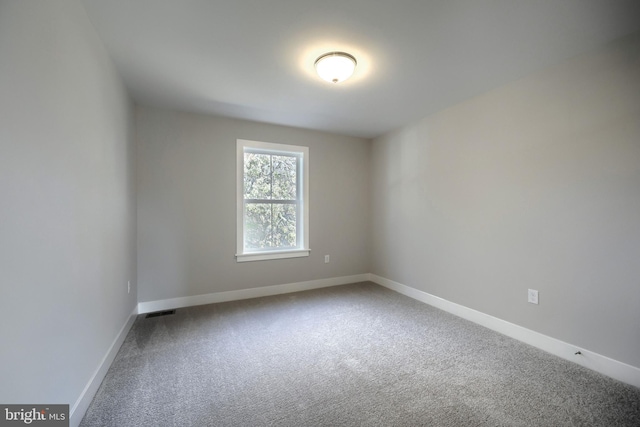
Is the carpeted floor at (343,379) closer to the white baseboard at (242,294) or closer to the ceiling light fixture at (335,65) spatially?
the white baseboard at (242,294)

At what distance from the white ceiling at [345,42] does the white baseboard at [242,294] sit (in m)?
2.30

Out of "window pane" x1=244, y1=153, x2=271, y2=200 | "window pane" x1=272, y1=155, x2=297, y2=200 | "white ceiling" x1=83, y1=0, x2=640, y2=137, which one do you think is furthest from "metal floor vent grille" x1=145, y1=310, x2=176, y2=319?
"white ceiling" x1=83, y1=0, x2=640, y2=137

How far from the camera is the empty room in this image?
1318 millimetres

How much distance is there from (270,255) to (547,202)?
305 centimetres

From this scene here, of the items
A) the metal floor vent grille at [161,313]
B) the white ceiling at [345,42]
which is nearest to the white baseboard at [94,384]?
the metal floor vent grille at [161,313]

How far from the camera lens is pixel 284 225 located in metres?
3.94

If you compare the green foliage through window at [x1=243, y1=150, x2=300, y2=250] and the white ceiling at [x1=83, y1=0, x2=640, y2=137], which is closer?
the white ceiling at [x1=83, y1=0, x2=640, y2=137]

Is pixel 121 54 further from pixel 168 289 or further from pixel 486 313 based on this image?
pixel 486 313

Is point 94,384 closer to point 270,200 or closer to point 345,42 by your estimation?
point 270,200

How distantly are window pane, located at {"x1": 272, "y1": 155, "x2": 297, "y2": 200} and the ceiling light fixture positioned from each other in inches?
71.9

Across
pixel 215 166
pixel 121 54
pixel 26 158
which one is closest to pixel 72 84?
pixel 26 158

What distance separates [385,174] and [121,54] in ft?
10.9

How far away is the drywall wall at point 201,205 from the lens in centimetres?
314

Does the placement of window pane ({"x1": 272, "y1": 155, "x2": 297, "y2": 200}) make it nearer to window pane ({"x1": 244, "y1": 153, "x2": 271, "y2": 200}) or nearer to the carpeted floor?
window pane ({"x1": 244, "y1": 153, "x2": 271, "y2": 200})
